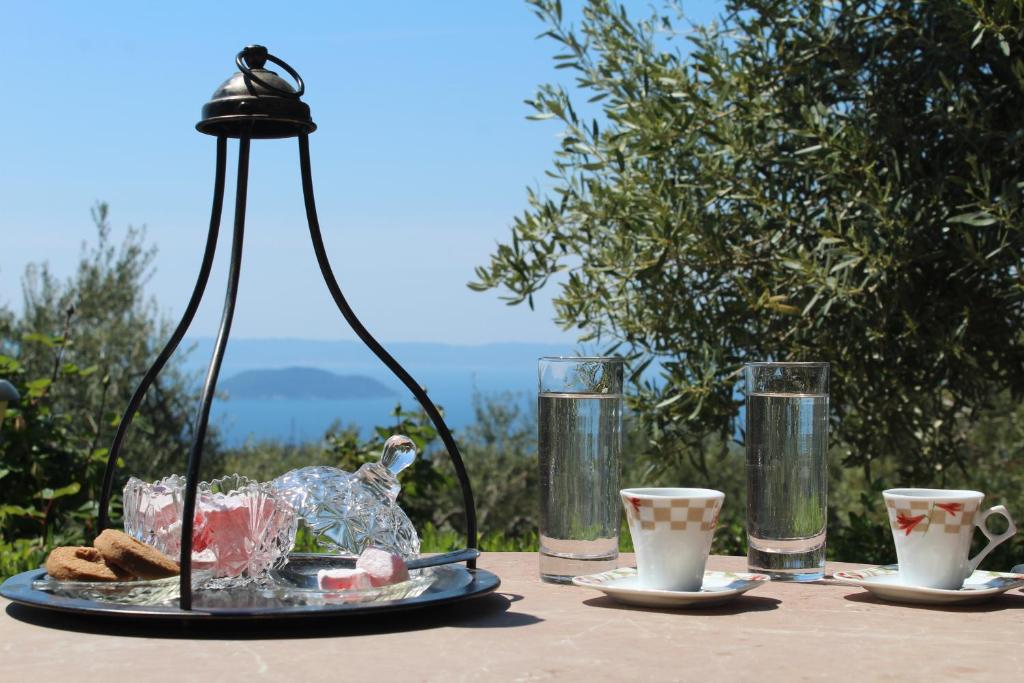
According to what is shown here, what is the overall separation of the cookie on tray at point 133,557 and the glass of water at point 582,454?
2.26 ft

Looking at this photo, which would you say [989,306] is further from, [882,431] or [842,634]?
[842,634]

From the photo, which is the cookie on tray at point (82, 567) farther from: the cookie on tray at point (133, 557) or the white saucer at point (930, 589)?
the white saucer at point (930, 589)

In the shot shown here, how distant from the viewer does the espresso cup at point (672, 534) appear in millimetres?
2021

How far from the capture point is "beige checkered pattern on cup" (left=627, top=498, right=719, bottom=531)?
6.63 ft

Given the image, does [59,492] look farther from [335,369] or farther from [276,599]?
[335,369]

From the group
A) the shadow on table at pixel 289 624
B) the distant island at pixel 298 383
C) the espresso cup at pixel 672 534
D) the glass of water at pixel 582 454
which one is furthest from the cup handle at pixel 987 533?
the distant island at pixel 298 383

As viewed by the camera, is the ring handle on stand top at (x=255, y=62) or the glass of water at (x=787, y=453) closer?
the ring handle on stand top at (x=255, y=62)

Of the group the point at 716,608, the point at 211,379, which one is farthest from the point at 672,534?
the point at 211,379

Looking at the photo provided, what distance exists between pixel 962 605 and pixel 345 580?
1084mm

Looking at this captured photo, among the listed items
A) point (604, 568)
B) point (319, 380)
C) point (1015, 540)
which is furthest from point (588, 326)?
point (319, 380)

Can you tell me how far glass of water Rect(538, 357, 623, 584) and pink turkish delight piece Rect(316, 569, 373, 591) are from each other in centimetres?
42

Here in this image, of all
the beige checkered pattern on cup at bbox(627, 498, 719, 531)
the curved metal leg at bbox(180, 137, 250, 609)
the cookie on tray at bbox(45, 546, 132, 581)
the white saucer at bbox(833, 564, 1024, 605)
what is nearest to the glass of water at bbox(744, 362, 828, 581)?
the white saucer at bbox(833, 564, 1024, 605)

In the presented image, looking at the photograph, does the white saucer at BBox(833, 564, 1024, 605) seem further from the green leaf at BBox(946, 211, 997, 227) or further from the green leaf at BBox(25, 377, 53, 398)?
the green leaf at BBox(25, 377, 53, 398)

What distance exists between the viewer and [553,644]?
5.66ft
